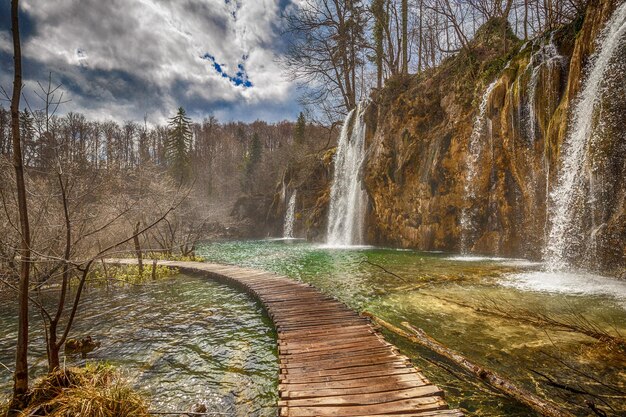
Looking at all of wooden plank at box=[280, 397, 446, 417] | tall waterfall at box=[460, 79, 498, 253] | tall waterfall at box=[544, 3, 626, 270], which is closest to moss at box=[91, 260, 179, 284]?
wooden plank at box=[280, 397, 446, 417]

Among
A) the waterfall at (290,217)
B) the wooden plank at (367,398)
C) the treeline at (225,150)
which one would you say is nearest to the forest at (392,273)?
the wooden plank at (367,398)

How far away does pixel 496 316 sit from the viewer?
3803 mm

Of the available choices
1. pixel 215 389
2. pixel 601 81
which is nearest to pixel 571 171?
pixel 601 81

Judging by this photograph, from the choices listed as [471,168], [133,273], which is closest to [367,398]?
[133,273]

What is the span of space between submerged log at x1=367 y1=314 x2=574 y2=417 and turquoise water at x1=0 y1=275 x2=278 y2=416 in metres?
2.24

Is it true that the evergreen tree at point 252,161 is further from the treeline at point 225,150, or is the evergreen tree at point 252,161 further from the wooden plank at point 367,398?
the wooden plank at point 367,398

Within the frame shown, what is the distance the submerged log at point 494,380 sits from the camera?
2783 millimetres

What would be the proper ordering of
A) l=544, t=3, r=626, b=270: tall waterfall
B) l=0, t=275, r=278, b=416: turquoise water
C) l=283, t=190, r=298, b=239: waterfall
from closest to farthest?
l=0, t=275, r=278, b=416: turquoise water, l=544, t=3, r=626, b=270: tall waterfall, l=283, t=190, r=298, b=239: waterfall

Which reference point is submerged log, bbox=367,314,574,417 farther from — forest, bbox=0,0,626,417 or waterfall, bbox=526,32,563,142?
waterfall, bbox=526,32,563,142

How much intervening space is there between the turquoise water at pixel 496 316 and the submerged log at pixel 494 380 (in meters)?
0.14

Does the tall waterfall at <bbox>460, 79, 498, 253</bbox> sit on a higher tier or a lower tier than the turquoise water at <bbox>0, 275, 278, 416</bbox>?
higher

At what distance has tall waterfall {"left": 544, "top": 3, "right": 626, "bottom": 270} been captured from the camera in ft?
31.0

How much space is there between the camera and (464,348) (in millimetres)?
→ 4684

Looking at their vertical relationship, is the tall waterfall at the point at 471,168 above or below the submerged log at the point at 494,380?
above
